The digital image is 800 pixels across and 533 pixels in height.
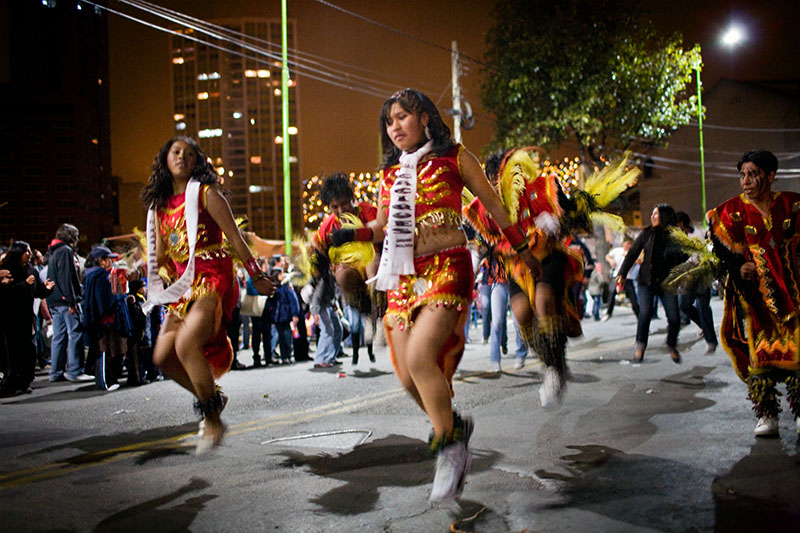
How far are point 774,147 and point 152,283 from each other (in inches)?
1569

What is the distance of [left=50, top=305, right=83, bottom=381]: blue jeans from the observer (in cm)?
1008

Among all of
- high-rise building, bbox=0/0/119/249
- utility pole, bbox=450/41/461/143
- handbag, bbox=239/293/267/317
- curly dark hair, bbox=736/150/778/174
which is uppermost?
high-rise building, bbox=0/0/119/249

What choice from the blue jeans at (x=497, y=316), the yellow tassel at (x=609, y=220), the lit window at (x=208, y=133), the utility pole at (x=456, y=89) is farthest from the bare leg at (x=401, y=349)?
the lit window at (x=208, y=133)

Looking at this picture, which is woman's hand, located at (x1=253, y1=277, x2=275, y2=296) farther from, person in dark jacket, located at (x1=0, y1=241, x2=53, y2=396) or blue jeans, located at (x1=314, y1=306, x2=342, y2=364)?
blue jeans, located at (x1=314, y1=306, x2=342, y2=364)

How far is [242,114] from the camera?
133 meters

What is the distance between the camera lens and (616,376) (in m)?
8.30

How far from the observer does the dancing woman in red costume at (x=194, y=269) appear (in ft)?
15.3

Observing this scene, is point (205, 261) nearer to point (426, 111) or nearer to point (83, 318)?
point (426, 111)

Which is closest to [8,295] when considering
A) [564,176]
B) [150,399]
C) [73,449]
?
[150,399]

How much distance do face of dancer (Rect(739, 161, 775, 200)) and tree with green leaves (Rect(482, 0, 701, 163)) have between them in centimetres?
2191

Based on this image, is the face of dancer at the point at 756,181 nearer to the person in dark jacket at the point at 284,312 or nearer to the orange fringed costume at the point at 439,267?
the orange fringed costume at the point at 439,267

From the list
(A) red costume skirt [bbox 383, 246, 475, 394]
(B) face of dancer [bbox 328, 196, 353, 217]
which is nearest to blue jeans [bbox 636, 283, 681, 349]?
(B) face of dancer [bbox 328, 196, 353, 217]

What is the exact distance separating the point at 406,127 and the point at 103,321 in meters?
6.68

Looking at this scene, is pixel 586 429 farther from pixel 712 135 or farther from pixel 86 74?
pixel 86 74
